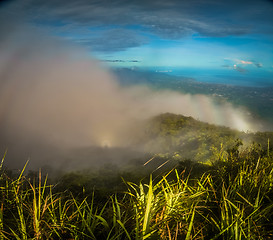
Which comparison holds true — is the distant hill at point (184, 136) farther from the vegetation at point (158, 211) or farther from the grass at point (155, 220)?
the grass at point (155, 220)

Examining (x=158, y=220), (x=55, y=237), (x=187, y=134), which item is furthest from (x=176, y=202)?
(x=187, y=134)

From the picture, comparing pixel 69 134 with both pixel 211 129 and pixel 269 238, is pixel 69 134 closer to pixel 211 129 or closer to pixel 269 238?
pixel 211 129

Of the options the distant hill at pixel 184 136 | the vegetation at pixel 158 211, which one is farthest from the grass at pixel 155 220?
the distant hill at pixel 184 136

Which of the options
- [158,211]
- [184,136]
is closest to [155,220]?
[158,211]

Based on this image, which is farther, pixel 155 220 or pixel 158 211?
pixel 158 211

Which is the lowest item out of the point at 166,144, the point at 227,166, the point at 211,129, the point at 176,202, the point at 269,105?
the point at 269,105

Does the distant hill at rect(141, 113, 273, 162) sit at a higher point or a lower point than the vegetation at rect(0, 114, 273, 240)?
lower

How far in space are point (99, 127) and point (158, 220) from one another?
192469 millimetres

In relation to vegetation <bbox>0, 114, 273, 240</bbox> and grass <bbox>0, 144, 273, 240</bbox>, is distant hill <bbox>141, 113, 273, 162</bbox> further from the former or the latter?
grass <bbox>0, 144, 273, 240</bbox>

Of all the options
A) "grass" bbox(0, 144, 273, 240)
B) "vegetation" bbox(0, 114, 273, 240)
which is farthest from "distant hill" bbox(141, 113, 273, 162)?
"grass" bbox(0, 144, 273, 240)

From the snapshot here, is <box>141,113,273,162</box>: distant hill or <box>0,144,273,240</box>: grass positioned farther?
<box>141,113,273,162</box>: distant hill

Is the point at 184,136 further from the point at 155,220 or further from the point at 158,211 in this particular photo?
the point at 155,220

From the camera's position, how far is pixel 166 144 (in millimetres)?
107375

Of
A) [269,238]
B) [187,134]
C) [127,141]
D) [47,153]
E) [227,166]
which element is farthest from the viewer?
[127,141]
